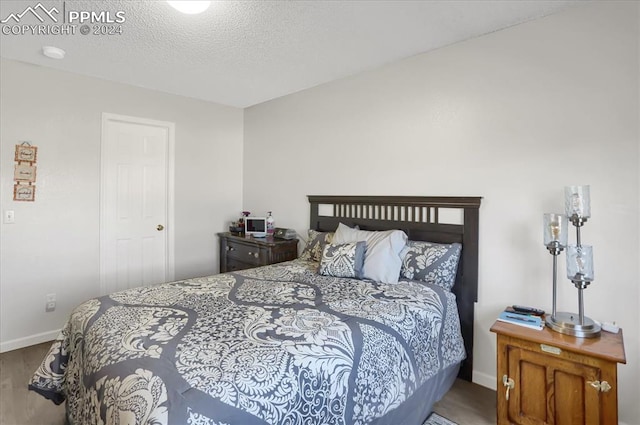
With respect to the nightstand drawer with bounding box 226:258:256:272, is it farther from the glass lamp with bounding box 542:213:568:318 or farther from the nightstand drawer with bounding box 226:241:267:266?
the glass lamp with bounding box 542:213:568:318

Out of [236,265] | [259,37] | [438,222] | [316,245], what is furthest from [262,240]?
[259,37]

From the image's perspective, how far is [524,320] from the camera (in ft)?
6.21

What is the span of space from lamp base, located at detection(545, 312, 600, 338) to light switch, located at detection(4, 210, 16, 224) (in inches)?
158

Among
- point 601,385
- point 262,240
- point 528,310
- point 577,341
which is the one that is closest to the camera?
point 601,385

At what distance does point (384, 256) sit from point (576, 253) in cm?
107

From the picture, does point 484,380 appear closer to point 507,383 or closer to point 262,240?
point 507,383

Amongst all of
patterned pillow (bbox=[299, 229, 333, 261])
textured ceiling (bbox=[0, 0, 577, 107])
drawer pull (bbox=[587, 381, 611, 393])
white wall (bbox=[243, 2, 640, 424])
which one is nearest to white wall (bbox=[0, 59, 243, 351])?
textured ceiling (bbox=[0, 0, 577, 107])

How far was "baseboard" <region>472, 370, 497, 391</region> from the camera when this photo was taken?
2307 millimetres

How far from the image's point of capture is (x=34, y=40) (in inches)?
96.0

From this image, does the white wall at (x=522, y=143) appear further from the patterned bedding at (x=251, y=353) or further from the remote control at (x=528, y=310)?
the patterned bedding at (x=251, y=353)

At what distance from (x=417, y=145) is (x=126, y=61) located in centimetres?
249

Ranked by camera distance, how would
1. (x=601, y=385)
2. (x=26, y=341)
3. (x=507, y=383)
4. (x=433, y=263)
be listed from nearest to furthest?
(x=601, y=385) < (x=507, y=383) < (x=433, y=263) < (x=26, y=341)

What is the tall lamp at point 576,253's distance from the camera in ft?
5.68

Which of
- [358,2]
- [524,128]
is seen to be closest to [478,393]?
[524,128]
